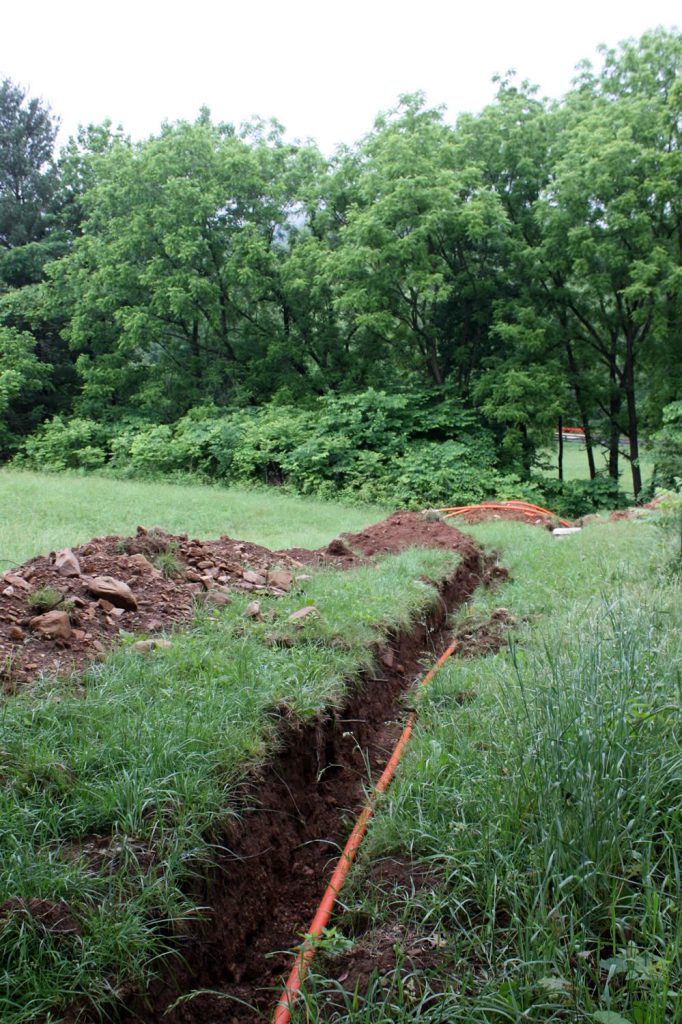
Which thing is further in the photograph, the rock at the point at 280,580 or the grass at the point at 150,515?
the grass at the point at 150,515

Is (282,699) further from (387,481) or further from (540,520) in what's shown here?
(387,481)

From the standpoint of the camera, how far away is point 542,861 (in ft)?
7.39

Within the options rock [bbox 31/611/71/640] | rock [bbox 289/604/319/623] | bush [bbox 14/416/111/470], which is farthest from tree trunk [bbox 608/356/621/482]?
rock [bbox 31/611/71/640]

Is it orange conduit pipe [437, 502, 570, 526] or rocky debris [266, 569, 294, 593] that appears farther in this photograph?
orange conduit pipe [437, 502, 570, 526]

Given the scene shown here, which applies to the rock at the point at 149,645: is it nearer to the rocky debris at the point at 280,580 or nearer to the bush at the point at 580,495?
the rocky debris at the point at 280,580

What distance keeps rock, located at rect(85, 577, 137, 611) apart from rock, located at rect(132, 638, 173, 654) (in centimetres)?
58

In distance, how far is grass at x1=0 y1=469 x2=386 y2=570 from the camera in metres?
8.02

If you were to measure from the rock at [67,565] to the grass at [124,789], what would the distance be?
1033mm

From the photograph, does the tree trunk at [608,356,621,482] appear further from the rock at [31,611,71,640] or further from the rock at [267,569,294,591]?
the rock at [31,611,71,640]

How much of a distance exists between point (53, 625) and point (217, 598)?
4.13 ft

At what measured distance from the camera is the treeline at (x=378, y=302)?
655 inches

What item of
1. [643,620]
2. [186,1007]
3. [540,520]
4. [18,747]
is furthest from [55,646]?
[540,520]

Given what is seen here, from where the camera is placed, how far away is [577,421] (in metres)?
19.5

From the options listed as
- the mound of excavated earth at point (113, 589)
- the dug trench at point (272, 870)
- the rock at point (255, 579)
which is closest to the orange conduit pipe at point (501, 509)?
the mound of excavated earth at point (113, 589)
